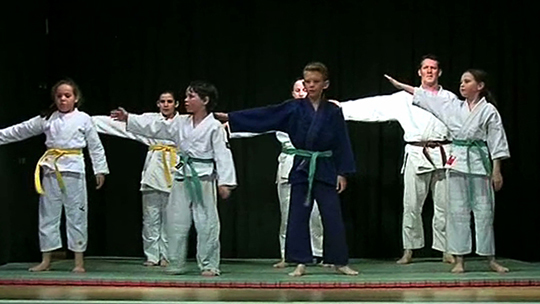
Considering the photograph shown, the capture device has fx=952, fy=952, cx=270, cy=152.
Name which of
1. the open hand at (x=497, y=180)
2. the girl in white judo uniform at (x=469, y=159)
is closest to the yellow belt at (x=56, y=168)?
the girl in white judo uniform at (x=469, y=159)

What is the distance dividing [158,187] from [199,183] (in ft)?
2.66

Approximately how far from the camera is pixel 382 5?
6.96m

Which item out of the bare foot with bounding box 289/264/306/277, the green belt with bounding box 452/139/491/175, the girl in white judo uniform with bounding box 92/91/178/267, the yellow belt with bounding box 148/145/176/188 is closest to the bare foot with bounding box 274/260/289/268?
the bare foot with bounding box 289/264/306/277

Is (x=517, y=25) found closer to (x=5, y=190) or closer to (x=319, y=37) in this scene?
(x=319, y=37)

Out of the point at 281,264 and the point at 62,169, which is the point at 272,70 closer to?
the point at 281,264

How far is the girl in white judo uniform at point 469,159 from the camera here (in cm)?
561

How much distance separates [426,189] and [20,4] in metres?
3.05

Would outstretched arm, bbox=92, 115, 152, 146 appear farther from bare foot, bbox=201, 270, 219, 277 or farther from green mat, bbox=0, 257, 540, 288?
bare foot, bbox=201, 270, 219, 277

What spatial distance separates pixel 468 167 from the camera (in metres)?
5.62

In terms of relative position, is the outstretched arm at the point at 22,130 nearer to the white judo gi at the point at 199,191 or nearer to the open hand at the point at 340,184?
the white judo gi at the point at 199,191

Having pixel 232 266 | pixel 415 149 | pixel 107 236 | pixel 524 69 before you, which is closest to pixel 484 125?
pixel 415 149

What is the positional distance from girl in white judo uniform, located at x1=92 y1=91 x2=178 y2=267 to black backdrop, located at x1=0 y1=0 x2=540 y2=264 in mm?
714

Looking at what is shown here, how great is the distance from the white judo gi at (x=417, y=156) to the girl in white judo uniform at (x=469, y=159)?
22.2 inches

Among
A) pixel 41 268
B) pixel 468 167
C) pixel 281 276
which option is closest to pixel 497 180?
pixel 468 167
